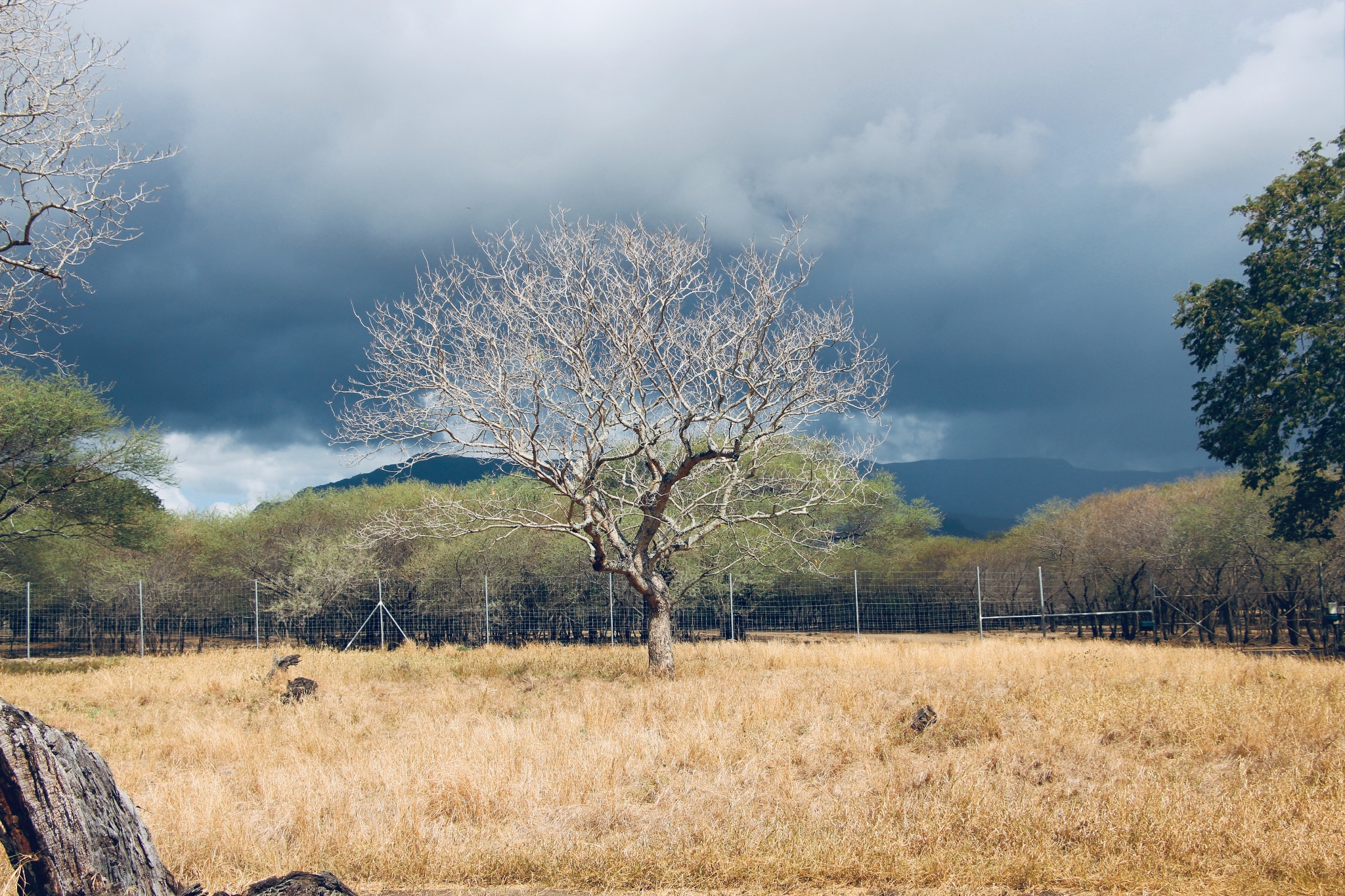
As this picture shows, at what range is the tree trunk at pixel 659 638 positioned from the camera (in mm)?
13461

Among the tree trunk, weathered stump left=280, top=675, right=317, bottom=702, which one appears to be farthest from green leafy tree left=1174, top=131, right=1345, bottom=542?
weathered stump left=280, top=675, right=317, bottom=702

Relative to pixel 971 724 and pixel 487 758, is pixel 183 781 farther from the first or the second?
pixel 971 724

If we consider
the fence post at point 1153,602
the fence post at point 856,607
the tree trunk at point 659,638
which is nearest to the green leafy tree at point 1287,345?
the fence post at point 1153,602

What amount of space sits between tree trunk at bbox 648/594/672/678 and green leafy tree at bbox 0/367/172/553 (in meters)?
14.3

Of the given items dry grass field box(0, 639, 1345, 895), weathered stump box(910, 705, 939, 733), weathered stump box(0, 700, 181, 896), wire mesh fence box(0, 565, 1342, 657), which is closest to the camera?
weathered stump box(0, 700, 181, 896)

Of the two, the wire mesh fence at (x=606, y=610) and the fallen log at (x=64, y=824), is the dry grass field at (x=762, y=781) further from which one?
the wire mesh fence at (x=606, y=610)

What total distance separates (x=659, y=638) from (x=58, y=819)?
1049 cm

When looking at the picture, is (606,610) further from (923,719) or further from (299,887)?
(299,887)

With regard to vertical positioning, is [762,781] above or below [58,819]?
below

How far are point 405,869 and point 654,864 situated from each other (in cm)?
152

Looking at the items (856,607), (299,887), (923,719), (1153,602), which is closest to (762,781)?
(923,719)

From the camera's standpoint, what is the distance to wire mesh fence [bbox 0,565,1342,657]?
23.9m

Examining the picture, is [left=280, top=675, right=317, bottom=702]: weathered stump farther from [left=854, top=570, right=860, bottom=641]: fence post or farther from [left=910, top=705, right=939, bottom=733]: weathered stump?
[left=854, top=570, right=860, bottom=641]: fence post

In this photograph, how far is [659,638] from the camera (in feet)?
44.7
